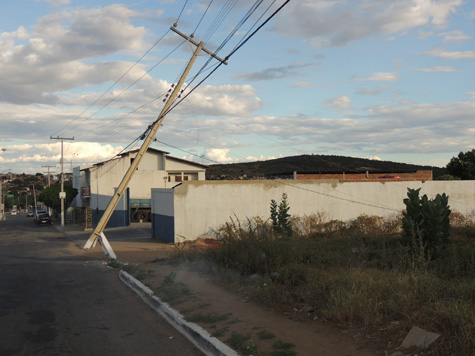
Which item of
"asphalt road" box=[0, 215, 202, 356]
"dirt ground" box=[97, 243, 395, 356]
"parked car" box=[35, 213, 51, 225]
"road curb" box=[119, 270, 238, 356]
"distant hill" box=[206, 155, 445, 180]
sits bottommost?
"parked car" box=[35, 213, 51, 225]

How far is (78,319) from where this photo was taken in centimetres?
817

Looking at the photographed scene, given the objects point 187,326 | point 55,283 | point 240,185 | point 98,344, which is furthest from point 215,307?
point 240,185

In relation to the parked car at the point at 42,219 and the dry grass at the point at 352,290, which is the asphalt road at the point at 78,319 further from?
the parked car at the point at 42,219

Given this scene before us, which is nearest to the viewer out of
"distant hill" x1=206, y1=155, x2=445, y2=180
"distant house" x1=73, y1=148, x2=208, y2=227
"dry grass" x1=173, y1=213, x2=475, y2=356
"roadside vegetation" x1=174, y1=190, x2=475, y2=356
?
"dry grass" x1=173, y1=213, x2=475, y2=356

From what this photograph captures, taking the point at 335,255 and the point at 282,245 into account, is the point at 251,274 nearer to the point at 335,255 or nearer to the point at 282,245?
the point at 282,245

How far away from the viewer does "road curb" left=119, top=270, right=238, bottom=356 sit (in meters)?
5.98

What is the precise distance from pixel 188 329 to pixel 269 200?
18.6 meters

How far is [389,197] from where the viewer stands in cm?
2791

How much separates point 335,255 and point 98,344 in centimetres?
661

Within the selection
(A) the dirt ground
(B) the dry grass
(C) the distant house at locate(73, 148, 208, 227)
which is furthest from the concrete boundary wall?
(C) the distant house at locate(73, 148, 208, 227)

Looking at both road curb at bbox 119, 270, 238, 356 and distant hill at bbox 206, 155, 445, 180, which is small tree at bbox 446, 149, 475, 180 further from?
road curb at bbox 119, 270, 238, 356

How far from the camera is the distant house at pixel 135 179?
4335 centimetres

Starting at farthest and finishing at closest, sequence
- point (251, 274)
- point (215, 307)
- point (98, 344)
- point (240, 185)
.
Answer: point (240, 185) → point (251, 274) → point (215, 307) → point (98, 344)

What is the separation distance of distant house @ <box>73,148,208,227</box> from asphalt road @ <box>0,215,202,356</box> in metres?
29.5
